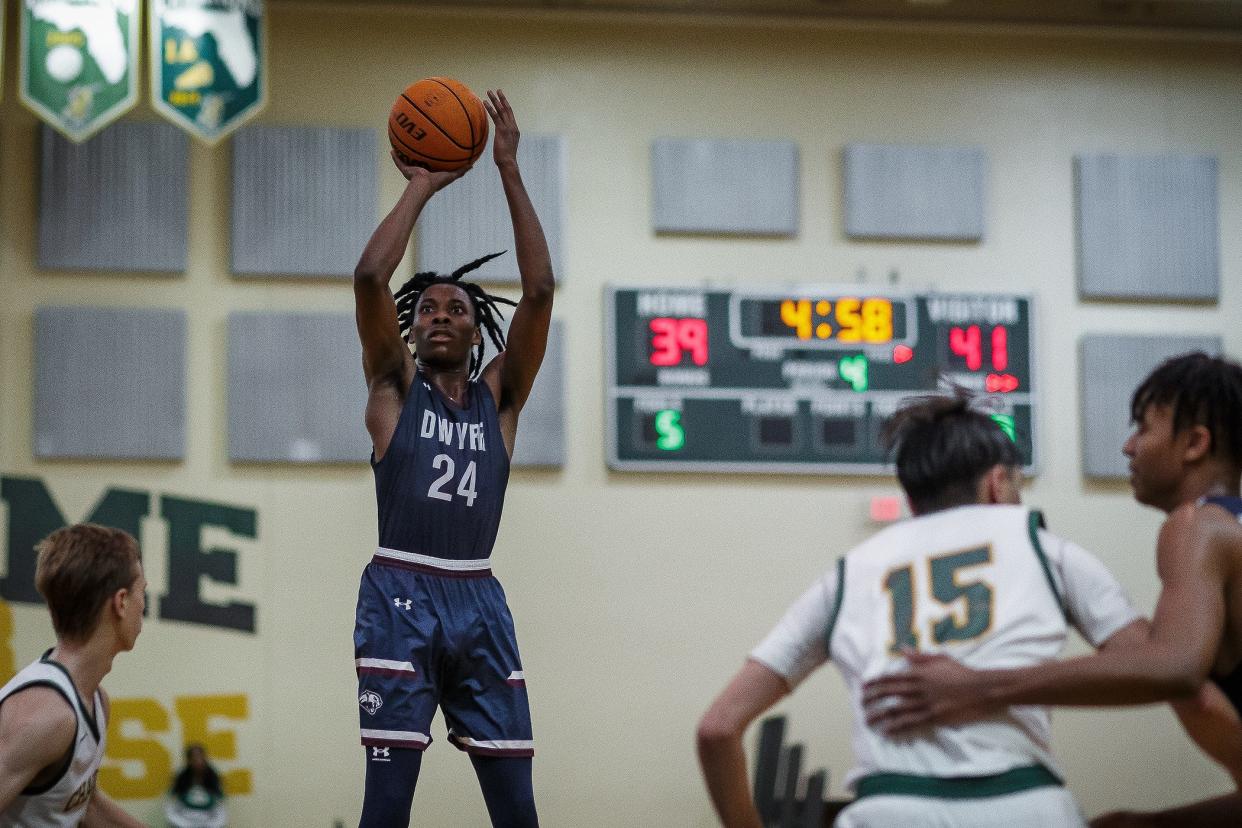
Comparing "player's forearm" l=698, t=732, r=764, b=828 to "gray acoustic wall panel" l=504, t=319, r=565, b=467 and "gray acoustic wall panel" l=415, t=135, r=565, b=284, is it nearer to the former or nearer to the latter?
"gray acoustic wall panel" l=504, t=319, r=565, b=467

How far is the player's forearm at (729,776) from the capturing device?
2.35 m

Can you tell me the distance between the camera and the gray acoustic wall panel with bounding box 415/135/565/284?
277 inches

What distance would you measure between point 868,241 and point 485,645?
404 cm

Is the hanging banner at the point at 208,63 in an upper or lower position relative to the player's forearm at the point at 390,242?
upper

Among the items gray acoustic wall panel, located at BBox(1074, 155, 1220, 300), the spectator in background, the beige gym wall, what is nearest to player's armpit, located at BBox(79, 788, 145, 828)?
the spectator in background

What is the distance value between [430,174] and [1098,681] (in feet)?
7.96

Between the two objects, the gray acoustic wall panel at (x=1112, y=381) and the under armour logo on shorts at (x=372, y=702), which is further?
the gray acoustic wall panel at (x=1112, y=381)

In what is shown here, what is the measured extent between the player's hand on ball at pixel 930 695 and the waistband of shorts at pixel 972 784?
74mm

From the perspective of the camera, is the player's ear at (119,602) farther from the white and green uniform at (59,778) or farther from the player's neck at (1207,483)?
the player's neck at (1207,483)

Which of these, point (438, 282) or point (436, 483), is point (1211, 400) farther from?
point (438, 282)

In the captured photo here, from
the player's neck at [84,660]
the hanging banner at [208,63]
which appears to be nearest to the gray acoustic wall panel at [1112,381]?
the hanging banner at [208,63]

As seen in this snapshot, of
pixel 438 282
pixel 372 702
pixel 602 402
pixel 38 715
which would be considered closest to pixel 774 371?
pixel 602 402

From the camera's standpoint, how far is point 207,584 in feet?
22.3

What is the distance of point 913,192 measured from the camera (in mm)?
7379
